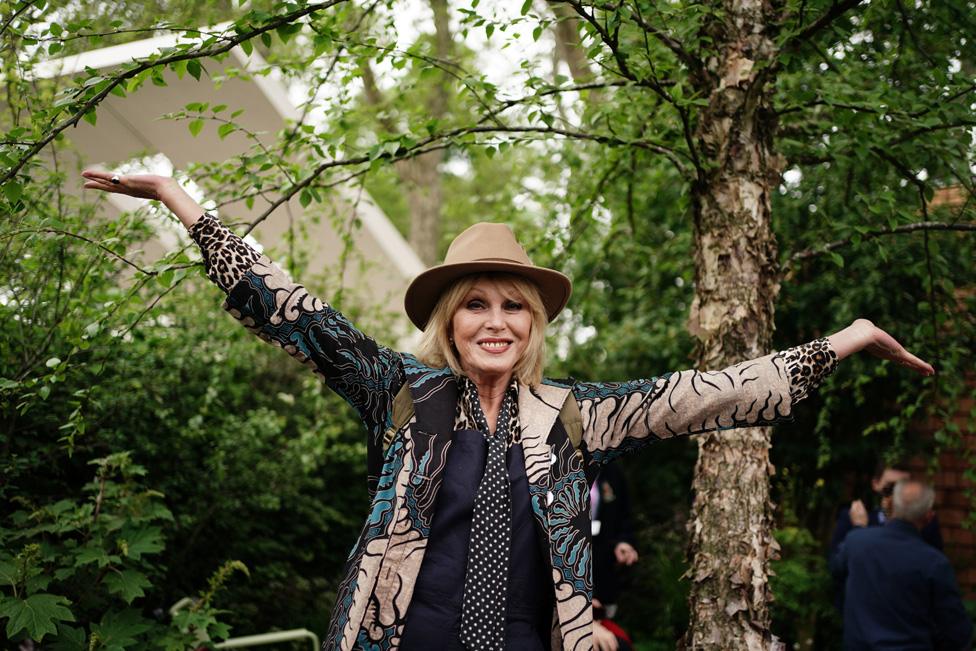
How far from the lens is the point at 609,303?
27.1ft

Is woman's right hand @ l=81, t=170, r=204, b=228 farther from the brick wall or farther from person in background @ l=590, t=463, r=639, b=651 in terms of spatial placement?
the brick wall

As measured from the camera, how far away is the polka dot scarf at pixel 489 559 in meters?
2.04

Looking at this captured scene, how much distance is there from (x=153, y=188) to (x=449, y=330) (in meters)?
0.81

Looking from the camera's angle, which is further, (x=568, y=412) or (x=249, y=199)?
(x=249, y=199)

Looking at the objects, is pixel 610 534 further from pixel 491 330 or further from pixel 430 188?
pixel 430 188

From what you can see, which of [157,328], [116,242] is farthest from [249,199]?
[157,328]

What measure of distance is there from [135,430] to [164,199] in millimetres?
2476

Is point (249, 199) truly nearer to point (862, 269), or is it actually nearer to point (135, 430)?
point (135, 430)

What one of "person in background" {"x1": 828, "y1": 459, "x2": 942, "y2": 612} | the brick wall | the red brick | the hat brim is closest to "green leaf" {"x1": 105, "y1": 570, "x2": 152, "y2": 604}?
the hat brim

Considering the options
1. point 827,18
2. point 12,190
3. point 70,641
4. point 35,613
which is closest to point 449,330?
point 12,190

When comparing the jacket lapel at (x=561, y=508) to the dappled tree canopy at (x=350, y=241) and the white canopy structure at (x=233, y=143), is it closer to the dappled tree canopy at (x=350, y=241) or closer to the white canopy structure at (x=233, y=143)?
the dappled tree canopy at (x=350, y=241)

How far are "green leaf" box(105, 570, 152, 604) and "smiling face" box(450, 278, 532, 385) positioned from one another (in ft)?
5.30

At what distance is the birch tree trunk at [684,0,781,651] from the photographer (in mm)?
2801

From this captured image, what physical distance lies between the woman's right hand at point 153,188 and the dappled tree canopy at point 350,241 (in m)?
0.33
